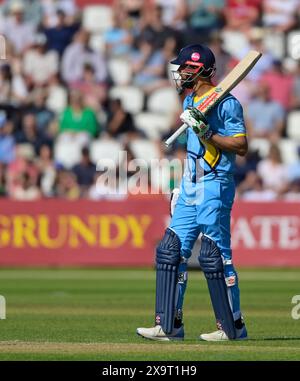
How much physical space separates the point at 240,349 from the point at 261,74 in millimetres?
13441

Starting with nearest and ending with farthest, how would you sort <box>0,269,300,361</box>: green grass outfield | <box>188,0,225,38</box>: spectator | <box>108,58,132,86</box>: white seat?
1. <box>0,269,300,361</box>: green grass outfield
2. <box>188,0,225,38</box>: spectator
3. <box>108,58,132,86</box>: white seat

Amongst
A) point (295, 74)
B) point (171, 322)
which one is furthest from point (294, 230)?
point (171, 322)

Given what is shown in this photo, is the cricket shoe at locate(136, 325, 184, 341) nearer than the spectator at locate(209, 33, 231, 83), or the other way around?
the cricket shoe at locate(136, 325, 184, 341)

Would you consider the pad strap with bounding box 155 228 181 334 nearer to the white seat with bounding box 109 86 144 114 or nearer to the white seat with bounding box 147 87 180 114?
the white seat with bounding box 147 87 180 114

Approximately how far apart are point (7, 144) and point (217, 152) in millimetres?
12225

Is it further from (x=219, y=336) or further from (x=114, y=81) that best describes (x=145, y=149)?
(x=219, y=336)

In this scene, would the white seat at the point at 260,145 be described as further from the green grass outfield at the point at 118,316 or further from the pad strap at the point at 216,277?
the pad strap at the point at 216,277

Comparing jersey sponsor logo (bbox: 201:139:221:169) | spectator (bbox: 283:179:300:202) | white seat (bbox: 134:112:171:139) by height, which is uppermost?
white seat (bbox: 134:112:171:139)

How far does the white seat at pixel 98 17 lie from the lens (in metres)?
22.6

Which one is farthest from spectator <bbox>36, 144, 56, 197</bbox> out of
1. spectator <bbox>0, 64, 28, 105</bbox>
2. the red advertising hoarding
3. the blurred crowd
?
spectator <bbox>0, 64, 28, 105</bbox>

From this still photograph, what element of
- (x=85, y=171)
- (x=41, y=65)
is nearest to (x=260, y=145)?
(x=85, y=171)

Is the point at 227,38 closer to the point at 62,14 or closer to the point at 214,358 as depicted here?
the point at 62,14

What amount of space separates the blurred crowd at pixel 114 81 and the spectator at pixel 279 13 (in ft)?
0.06

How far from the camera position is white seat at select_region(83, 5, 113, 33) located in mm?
22609
